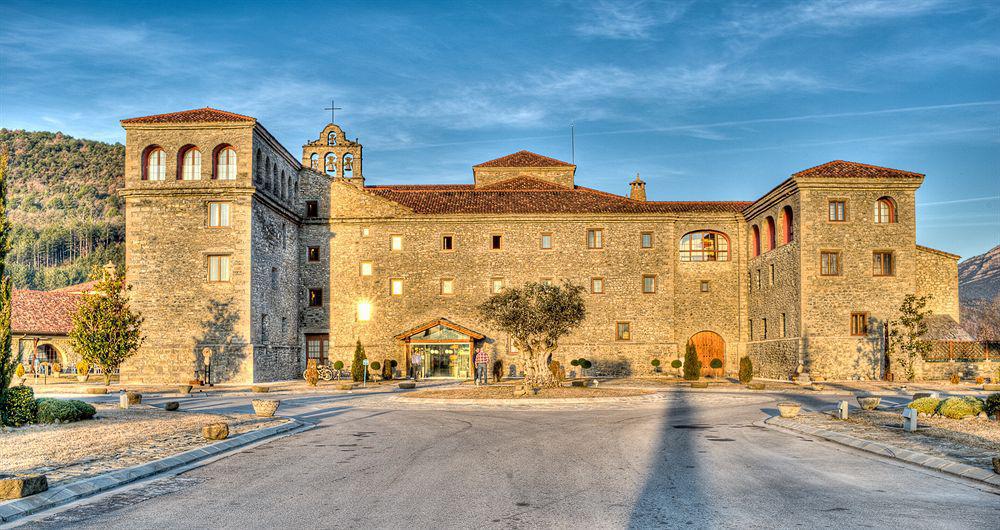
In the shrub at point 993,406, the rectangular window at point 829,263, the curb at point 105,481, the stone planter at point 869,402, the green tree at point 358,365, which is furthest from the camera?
the green tree at point 358,365

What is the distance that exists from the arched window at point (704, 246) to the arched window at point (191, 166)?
28.5 m

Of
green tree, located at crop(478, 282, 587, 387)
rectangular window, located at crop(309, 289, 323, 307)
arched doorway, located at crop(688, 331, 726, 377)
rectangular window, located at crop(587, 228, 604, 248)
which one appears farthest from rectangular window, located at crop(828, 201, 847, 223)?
rectangular window, located at crop(309, 289, 323, 307)

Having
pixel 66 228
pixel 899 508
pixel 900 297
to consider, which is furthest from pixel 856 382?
pixel 66 228

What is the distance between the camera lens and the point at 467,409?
1049 inches

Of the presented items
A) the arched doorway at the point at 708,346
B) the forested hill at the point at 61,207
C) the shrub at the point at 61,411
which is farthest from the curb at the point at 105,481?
the forested hill at the point at 61,207

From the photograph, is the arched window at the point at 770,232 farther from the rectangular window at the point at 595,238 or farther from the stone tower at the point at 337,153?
the stone tower at the point at 337,153

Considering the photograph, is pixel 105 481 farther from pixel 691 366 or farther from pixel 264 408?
Answer: pixel 691 366

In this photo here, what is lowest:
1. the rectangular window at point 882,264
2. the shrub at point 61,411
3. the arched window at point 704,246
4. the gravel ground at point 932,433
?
the gravel ground at point 932,433

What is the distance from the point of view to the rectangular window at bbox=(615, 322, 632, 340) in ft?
161

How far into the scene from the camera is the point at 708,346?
50.3m

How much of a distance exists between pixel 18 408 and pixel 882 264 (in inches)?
1531

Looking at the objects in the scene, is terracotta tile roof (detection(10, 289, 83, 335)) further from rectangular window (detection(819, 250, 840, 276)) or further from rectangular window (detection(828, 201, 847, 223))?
rectangular window (detection(828, 201, 847, 223))

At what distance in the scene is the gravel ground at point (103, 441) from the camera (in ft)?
42.2

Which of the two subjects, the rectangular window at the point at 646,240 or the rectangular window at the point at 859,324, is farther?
the rectangular window at the point at 646,240
